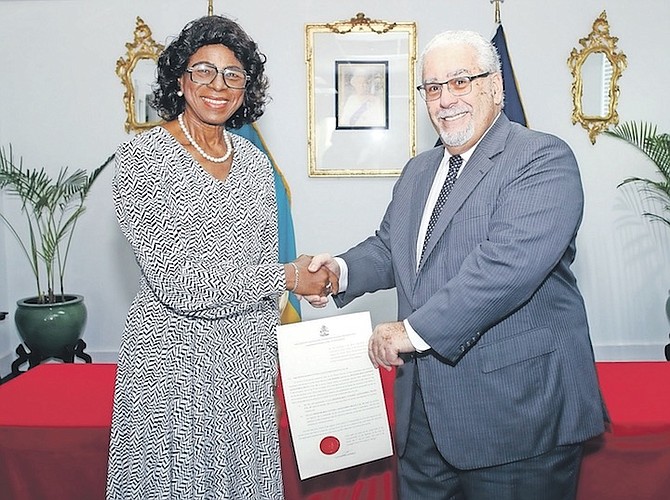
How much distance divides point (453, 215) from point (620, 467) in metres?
1.08

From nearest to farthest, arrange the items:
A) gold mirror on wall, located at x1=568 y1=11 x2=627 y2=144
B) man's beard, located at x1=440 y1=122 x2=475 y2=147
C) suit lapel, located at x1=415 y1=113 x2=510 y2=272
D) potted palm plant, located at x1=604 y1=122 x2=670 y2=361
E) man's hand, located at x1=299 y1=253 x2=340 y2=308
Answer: suit lapel, located at x1=415 y1=113 x2=510 y2=272 → man's beard, located at x1=440 y1=122 x2=475 y2=147 → man's hand, located at x1=299 y1=253 x2=340 y2=308 → potted palm plant, located at x1=604 y1=122 x2=670 y2=361 → gold mirror on wall, located at x1=568 y1=11 x2=627 y2=144

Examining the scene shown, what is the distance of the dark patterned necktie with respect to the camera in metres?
1.90

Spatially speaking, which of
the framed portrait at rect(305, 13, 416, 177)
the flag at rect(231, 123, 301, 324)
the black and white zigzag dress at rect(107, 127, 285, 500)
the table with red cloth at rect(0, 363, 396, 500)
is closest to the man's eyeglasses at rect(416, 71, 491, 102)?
the black and white zigzag dress at rect(107, 127, 285, 500)

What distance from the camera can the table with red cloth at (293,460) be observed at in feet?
7.45

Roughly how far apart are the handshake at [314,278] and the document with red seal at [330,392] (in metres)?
0.23

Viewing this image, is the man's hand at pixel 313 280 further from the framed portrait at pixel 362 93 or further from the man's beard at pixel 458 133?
the framed portrait at pixel 362 93

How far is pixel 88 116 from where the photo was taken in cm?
504

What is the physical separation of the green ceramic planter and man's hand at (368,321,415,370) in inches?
128

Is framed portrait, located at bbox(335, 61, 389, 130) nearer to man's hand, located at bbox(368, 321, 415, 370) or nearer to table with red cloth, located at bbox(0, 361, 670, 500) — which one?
table with red cloth, located at bbox(0, 361, 670, 500)

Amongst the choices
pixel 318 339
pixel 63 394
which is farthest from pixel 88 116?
pixel 318 339

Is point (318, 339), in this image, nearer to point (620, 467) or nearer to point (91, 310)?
point (620, 467)

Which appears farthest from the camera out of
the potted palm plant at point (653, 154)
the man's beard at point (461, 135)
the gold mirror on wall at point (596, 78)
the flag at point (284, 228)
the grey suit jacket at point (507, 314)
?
the gold mirror on wall at point (596, 78)

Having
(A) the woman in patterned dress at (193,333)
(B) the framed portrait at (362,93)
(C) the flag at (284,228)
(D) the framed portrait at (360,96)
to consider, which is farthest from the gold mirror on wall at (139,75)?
(A) the woman in patterned dress at (193,333)

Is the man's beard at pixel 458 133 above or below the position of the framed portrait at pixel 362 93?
below
